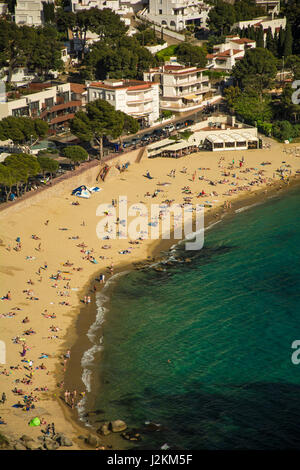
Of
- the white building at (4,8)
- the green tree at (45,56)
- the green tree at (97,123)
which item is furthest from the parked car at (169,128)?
the white building at (4,8)

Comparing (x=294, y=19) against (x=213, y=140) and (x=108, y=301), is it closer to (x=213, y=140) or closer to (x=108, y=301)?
(x=213, y=140)

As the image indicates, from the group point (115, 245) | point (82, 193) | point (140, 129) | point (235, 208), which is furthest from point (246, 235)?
point (140, 129)

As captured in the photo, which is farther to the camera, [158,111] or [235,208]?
[158,111]

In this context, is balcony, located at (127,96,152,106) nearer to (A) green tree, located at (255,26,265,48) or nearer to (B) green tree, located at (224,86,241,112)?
(B) green tree, located at (224,86,241,112)

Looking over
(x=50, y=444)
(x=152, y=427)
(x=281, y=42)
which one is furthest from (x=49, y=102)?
(x=50, y=444)

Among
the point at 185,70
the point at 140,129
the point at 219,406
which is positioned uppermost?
the point at 185,70

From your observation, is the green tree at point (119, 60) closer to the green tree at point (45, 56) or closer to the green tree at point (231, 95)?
the green tree at point (45, 56)
